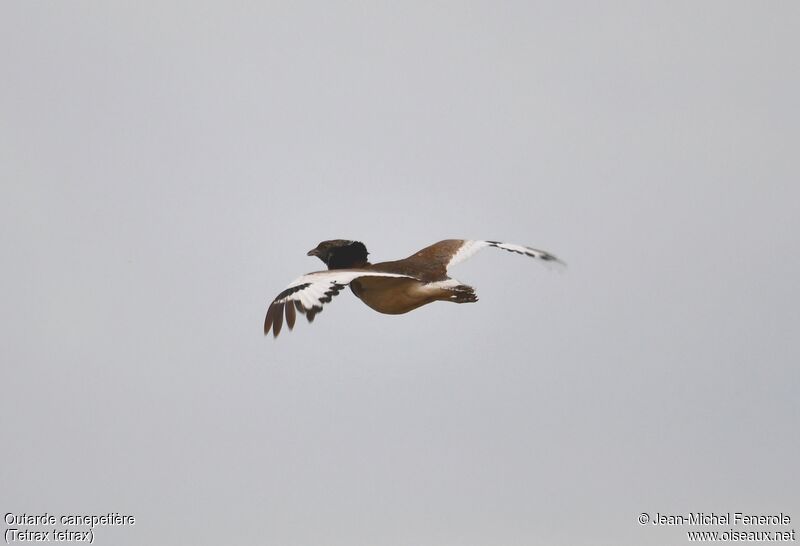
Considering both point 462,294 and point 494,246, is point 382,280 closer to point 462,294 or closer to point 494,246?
point 462,294

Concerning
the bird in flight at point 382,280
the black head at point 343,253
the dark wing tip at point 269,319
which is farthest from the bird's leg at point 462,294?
the dark wing tip at point 269,319

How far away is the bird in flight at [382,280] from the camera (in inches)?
987

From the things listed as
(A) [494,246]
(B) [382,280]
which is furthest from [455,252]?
(B) [382,280]

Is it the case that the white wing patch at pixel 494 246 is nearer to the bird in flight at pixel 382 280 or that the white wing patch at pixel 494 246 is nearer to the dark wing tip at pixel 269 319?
the bird in flight at pixel 382 280

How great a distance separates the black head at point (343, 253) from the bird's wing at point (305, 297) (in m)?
2.27

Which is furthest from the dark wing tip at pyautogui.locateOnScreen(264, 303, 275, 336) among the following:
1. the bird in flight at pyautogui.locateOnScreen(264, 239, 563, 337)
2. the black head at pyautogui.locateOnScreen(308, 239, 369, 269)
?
the black head at pyautogui.locateOnScreen(308, 239, 369, 269)

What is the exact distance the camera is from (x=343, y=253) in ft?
92.3

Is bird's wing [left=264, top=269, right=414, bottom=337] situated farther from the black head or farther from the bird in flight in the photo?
the black head

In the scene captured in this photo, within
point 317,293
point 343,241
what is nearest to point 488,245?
point 343,241

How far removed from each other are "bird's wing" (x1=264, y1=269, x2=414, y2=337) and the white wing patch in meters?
3.37

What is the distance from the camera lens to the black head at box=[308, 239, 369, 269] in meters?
28.0

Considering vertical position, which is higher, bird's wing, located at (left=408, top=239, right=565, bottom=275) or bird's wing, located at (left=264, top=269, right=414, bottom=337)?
bird's wing, located at (left=408, top=239, right=565, bottom=275)

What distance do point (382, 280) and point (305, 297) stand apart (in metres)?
2.08

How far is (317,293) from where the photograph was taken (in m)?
25.2
